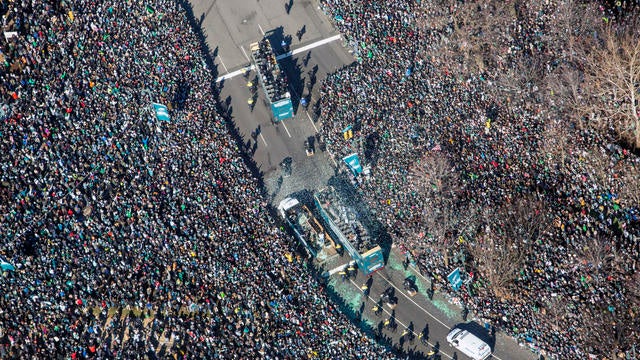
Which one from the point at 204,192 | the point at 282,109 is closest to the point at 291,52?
the point at 282,109

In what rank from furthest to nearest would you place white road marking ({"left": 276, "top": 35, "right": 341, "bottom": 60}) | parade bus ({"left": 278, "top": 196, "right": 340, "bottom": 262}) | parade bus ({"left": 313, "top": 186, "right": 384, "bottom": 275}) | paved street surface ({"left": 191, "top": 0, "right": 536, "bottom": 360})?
1. white road marking ({"left": 276, "top": 35, "right": 341, "bottom": 60})
2. parade bus ({"left": 278, "top": 196, "right": 340, "bottom": 262})
3. parade bus ({"left": 313, "top": 186, "right": 384, "bottom": 275})
4. paved street surface ({"left": 191, "top": 0, "right": 536, "bottom": 360})

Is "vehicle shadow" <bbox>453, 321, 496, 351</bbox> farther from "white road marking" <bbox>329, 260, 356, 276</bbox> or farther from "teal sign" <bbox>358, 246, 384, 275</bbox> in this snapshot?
"white road marking" <bbox>329, 260, 356, 276</bbox>

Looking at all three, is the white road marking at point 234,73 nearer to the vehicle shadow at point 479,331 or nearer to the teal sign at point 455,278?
the teal sign at point 455,278

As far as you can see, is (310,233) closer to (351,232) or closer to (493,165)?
(351,232)

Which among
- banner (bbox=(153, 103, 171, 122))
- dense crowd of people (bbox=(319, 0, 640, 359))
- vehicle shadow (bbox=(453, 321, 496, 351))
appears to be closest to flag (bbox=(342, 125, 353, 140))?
dense crowd of people (bbox=(319, 0, 640, 359))

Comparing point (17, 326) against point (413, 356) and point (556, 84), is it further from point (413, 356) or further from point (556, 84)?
point (556, 84)

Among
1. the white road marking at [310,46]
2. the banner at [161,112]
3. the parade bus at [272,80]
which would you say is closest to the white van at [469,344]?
the parade bus at [272,80]

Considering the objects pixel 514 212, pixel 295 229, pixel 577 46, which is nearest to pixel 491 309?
pixel 514 212
